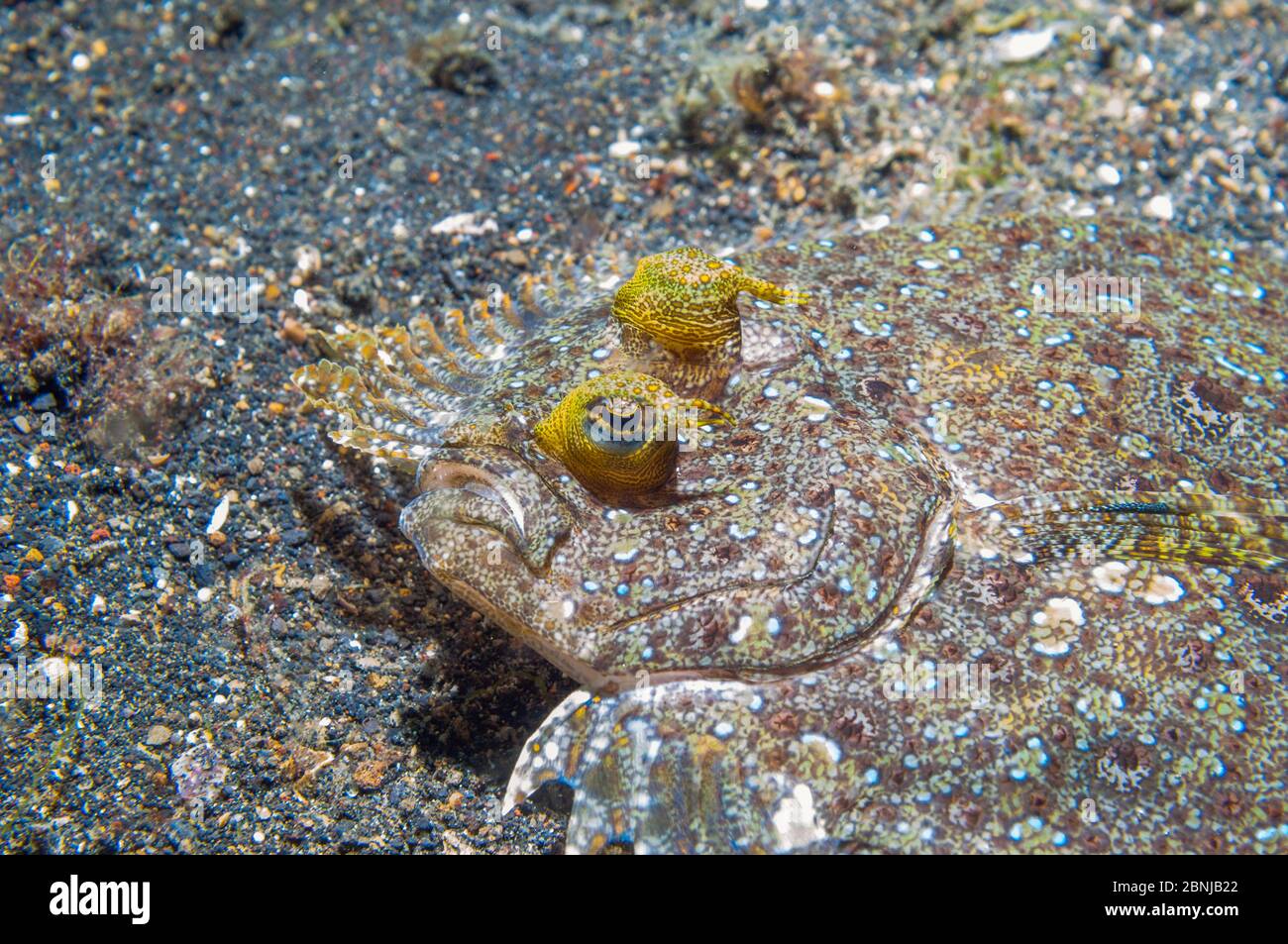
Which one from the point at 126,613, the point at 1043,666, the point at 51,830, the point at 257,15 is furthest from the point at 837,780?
the point at 257,15

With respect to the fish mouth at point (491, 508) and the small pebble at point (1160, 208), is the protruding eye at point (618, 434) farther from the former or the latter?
the small pebble at point (1160, 208)

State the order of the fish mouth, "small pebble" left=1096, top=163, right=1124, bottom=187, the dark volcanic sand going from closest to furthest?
the fish mouth < the dark volcanic sand < "small pebble" left=1096, top=163, right=1124, bottom=187

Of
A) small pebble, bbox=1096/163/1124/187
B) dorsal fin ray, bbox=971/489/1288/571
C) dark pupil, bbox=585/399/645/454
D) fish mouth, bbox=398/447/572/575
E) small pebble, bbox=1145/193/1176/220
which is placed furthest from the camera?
small pebble, bbox=1096/163/1124/187

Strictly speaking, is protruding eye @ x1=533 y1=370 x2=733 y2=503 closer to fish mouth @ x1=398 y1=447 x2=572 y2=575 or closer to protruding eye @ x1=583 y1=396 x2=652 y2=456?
protruding eye @ x1=583 y1=396 x2=652 y2=456

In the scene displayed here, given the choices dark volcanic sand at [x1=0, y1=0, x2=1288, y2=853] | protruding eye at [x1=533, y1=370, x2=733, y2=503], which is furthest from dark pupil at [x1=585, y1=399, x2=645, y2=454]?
dark volcanic sand at [x1=0, y1=0, x2=1288, y2=853]

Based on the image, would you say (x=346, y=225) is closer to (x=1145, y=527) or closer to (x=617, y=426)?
(x=617, y=426)

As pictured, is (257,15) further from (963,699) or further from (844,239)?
(963,699)

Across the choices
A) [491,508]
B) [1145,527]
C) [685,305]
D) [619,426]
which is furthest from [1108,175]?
[491,508]
